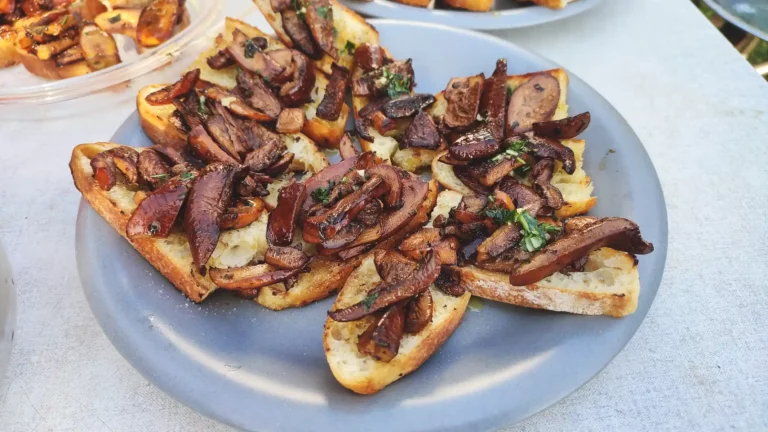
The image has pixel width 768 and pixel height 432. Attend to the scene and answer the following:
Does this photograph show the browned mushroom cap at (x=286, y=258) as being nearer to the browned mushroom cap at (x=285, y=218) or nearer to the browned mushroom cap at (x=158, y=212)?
the browned mushroom cap at (x=285, y=218)

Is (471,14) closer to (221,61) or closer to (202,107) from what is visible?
(221,61)

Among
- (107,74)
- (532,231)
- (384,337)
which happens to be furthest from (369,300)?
(107,74)

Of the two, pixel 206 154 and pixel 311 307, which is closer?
pixel 311 307

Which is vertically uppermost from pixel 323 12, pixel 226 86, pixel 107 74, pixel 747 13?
pixel 747 13

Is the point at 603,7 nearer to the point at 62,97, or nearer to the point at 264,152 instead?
the point at 264,152

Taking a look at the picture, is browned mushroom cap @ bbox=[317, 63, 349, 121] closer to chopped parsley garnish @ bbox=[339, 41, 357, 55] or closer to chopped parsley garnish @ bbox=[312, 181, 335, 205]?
chopped parsley garnish @ bbox=[339, 41, 357, 55]

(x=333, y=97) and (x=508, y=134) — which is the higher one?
(x=508, y=134)

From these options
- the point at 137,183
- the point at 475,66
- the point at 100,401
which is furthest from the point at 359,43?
the point at 100,401
